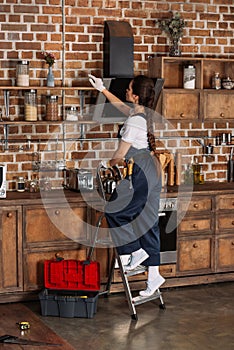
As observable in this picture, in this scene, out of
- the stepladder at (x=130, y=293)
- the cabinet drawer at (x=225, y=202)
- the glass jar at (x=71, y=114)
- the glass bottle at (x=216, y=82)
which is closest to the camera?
the stepladder at (x=130, y=293)

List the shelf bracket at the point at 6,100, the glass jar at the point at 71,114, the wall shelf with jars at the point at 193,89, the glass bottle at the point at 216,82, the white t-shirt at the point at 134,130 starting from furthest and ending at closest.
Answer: the glass bottle at the point at 216,82 → the wall shelf with jars at the point at 193,89 → the glass jar at the point at 71,114 → the shelf bracket at the point at 6,100 → the white t-shirt at the point at 134,130

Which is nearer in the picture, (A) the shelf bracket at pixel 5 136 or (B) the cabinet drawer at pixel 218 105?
(A) the shelf bracket at pixel 5 136

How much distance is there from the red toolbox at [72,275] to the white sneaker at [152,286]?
39cm

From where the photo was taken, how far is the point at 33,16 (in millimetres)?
6105

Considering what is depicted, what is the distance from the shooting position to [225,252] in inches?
249

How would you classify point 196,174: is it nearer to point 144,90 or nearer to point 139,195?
point 139,195

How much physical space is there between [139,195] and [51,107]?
1151 mm

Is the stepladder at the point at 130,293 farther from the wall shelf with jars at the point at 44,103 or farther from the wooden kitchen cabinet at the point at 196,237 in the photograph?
the wall shelf with jars at the point at 44,103

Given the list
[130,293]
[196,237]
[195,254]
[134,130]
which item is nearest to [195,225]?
[196,237]

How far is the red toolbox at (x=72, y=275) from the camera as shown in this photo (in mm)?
5426

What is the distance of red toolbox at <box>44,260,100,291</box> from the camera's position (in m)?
5.43

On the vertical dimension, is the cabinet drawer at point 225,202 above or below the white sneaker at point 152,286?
above

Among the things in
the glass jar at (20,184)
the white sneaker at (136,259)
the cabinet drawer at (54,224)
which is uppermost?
the glass jar at (20,184)

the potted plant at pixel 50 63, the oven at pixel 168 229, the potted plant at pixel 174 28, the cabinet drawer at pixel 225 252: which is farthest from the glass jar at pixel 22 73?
the cabinet drawer at pixel 225 252
